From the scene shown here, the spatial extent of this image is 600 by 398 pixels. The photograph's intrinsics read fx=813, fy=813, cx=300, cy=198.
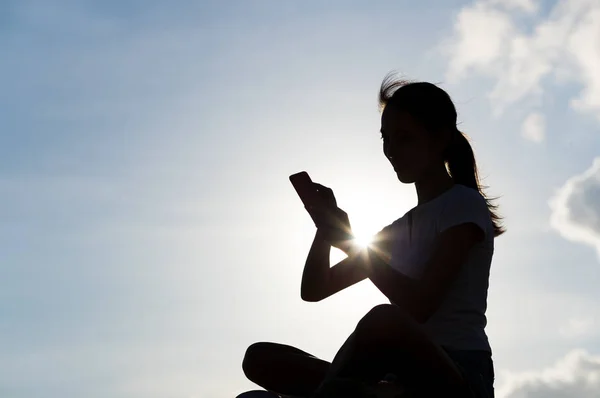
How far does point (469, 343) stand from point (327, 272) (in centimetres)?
127

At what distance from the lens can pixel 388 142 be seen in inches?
214

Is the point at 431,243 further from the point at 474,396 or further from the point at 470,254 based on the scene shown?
the point at 474,396

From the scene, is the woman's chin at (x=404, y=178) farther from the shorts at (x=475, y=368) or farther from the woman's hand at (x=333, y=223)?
the shorts at (x=475, y=368)

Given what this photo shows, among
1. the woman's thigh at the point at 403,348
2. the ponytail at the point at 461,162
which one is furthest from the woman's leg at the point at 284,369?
the ponytail at the point at 461,162

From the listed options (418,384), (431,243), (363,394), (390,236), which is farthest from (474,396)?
(390,236)

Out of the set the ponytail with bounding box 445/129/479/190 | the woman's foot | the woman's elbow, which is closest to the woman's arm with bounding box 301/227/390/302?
the woman's elbow

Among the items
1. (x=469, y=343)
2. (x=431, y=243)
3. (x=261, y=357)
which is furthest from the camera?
(x=261, y=357)

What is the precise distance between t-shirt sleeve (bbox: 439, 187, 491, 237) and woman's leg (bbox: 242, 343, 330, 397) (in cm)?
121

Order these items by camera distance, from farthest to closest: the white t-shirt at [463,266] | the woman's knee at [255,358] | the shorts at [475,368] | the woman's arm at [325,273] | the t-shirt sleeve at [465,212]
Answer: the woman's arm at [325,273] → the woman's knee at [255,358] → the t-shirt sleeve at [465,212] → the white t-shirt at [463,266] → the shorts at [475,368]

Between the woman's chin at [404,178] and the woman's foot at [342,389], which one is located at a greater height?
the woman's chin at [404,178]

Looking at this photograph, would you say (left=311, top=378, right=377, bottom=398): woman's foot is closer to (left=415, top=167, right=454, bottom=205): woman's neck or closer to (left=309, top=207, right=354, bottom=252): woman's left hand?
(left=309, top=207, right=354, bottom=252): woman's left hand

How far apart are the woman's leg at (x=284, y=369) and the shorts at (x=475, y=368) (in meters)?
0.93

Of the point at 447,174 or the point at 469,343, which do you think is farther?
the point at 447,174

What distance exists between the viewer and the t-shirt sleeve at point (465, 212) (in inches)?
192
